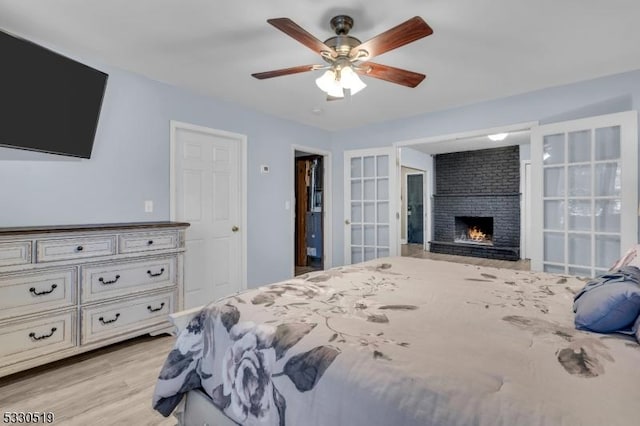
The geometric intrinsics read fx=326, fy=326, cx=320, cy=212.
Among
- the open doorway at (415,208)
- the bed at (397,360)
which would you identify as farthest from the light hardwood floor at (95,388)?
the open doorway at (415,208)

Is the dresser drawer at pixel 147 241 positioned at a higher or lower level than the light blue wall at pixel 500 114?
lower

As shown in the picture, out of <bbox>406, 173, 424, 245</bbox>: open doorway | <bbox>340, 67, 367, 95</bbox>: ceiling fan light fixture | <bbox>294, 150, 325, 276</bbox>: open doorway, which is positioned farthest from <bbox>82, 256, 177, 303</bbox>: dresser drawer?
<bbox>406, 173, 424, 245</bbox>: open doorway

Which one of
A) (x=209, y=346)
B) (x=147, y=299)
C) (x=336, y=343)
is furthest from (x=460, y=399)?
(x=147, y=299)

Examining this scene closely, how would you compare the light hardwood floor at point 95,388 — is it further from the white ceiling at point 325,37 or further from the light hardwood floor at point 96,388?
the white ceiling at point 325,37

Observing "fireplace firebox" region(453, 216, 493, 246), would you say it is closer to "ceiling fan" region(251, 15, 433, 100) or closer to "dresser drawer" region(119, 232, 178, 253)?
"ceiling fan" region(251, 15, 433, 100)

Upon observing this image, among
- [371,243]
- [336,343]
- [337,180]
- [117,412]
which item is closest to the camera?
[336,343]

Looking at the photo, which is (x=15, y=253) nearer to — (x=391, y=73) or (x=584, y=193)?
(x=391, y=73)

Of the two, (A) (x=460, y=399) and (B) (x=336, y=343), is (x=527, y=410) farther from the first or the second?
(B) (x=336, y=343)

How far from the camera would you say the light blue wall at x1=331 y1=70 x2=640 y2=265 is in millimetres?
2970

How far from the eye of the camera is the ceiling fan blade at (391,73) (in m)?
2.15

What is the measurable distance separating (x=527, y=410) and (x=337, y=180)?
4.44 metres

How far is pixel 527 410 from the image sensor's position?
68 centimetres

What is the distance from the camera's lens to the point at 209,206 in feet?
11.6

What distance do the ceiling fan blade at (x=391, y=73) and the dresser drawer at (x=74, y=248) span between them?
2.22 m
